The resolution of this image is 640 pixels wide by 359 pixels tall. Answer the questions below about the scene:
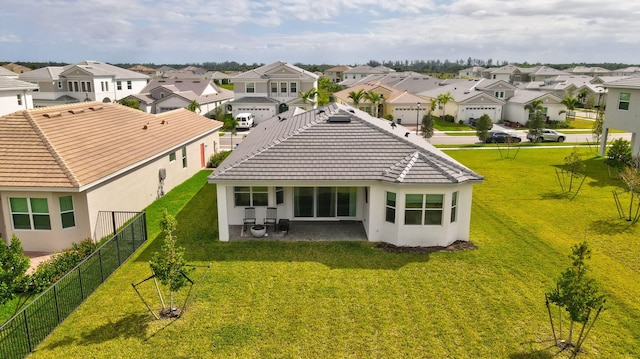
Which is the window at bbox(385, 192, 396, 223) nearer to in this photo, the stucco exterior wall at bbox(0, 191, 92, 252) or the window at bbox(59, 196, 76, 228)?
the stucco exterior wall at bbox(0, 191, 92, 252)

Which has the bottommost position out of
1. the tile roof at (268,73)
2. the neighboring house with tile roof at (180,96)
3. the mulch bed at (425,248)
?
the mulch bed at (425,248)

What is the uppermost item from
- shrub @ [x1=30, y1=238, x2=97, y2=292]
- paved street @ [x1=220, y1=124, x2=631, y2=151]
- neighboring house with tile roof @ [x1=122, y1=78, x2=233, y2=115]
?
neighboring house with tile roof @ [x1=122, y1=78, x2=233, y2=115]

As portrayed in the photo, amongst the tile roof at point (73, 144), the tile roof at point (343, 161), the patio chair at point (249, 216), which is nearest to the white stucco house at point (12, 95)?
the tile roof at point (73, 144)

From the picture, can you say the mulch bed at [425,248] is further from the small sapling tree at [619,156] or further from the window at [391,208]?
the small sapling tree at [619,156]

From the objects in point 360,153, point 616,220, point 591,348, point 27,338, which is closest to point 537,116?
point 616,220

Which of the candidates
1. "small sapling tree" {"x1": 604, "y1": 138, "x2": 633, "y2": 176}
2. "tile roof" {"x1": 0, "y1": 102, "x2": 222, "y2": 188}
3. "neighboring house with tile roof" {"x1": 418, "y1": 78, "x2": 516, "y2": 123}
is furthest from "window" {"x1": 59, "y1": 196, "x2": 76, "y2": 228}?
"neighboring house with tile roof" {"x1": 418, "y1": 78, "x2": 516, "y2": 123}

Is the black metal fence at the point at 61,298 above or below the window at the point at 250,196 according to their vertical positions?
below

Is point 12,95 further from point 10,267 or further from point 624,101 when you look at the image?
point 624,101
